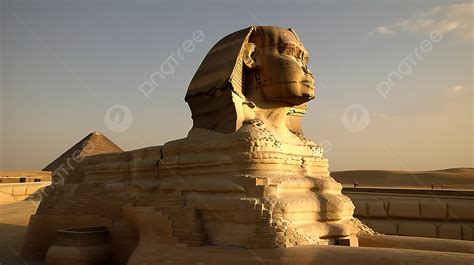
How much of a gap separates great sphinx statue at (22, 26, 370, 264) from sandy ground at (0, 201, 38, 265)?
188 centimetres

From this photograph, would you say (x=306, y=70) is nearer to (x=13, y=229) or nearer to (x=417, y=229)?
(x=417, y=229)

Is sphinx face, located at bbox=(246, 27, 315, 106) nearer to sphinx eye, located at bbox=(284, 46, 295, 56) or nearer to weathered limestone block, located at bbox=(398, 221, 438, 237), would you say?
sphinx eye, located at bbox=(284, 46, 295, 56)

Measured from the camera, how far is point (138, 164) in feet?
28.5

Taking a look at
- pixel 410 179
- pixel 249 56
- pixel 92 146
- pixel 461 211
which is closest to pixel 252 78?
pixel 249 56

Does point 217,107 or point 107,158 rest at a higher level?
point 217,107

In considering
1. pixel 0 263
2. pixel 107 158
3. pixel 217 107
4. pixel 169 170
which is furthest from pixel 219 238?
pixel 0 263

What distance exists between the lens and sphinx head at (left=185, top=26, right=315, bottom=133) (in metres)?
7.65

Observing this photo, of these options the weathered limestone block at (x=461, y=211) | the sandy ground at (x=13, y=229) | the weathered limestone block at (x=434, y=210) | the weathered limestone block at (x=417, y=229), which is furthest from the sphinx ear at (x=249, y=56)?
the weathered limestone block at (x=461, y=211)

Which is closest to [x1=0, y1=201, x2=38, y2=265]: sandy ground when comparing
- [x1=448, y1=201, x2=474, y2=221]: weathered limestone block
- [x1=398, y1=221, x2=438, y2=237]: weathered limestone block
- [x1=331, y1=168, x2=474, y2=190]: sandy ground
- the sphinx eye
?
the sphinx eye

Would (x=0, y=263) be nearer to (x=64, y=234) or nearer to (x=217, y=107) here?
(x=64, y=234)

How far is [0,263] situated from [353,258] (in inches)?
304

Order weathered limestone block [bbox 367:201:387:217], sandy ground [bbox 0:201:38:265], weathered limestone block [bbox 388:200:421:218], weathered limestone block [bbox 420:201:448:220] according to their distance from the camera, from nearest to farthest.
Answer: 1. sandy ground [bbox 0:201:38:265]
2. weathered limestone block [bbox 420:201:448:220]
3. weathered limestone block [bbox 388:200:421:218]
4. weathered limestone block [bbox 367:201:387:217]

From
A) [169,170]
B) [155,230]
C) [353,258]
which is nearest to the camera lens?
[353,258]

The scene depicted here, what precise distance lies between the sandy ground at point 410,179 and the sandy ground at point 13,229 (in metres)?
19.9
